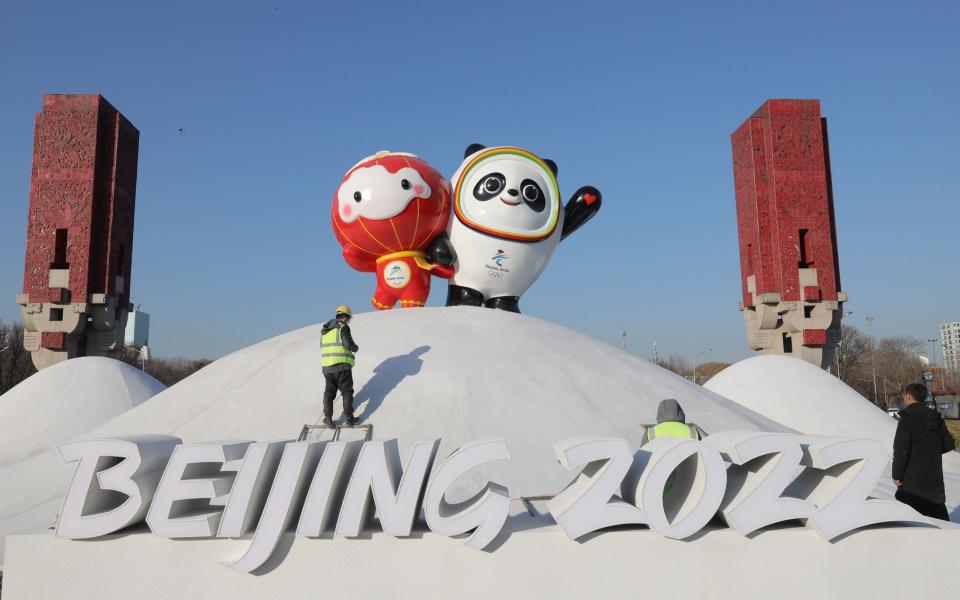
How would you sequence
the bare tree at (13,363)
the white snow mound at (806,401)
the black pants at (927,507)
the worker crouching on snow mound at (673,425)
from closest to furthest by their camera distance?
the worker crouching on snow mound at (673,425) < the black pants at (927,507) < the white snow mound at (806,401) < the bare tree at (13,363)

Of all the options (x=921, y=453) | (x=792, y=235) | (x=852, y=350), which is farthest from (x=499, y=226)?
(x=852, y=350)

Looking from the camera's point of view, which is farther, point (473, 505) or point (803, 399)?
point (803, 399)

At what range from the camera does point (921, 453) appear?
208 inches

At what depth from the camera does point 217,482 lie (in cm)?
464

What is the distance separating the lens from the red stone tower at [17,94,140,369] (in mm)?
20156

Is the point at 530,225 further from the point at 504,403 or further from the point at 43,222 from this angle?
the point at 43,222

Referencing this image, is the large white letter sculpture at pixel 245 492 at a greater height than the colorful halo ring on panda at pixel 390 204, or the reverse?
the colorful halo ring on panda at pixel 390 204

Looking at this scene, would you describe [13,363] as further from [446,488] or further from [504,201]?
[446,488]

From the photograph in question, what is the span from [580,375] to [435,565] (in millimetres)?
5283

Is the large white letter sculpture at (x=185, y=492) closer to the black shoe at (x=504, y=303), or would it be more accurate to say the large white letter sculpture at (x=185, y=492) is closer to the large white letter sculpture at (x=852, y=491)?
the large white letter sculpture at (x=852, y=491)

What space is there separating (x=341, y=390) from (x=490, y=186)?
16.3 feet

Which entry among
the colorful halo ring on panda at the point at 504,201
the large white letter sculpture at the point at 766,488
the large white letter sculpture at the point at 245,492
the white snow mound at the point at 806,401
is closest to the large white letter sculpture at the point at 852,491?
the large white letter sculpture at the point at 766,488

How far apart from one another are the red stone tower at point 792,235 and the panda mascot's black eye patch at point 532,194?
13323 mm

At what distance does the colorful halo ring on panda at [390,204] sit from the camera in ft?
36.0
